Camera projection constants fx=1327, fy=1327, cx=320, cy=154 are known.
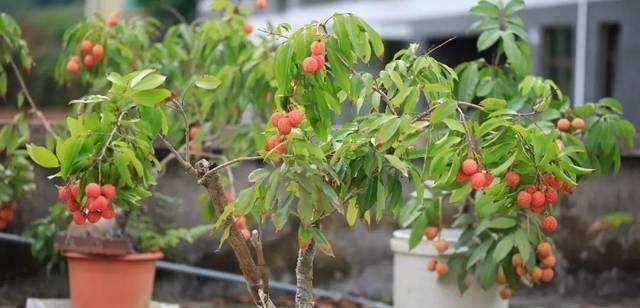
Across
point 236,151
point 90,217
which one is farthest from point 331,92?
point 236,151

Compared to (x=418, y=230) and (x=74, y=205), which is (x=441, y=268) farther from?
(x=74, y=205)

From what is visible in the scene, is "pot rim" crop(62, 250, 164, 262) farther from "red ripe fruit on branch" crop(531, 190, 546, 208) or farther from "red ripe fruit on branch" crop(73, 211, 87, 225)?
"red ripe fruit on branch" crop(531, 190, 546, 208)

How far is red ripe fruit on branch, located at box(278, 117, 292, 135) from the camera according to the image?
3.36 meters

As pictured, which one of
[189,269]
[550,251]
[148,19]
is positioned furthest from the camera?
[189,269]

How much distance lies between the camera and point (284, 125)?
3.36m

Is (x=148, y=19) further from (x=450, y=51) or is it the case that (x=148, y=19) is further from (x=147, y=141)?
(x=450, y=51)

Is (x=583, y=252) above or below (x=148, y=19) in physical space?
below

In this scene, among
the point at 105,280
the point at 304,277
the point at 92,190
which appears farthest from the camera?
the point at 105,280

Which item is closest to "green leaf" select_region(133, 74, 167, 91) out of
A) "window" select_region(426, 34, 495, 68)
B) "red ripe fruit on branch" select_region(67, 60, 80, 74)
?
"red ripe fruit on branch" select_region(67, 60, 80, 74)

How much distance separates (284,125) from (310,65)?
17 cm

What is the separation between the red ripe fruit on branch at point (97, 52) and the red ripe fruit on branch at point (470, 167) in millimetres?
2569

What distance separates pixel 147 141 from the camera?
3.61m

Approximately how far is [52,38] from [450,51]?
5.28 m

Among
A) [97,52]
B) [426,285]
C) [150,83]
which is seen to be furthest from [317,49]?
[97,52]
